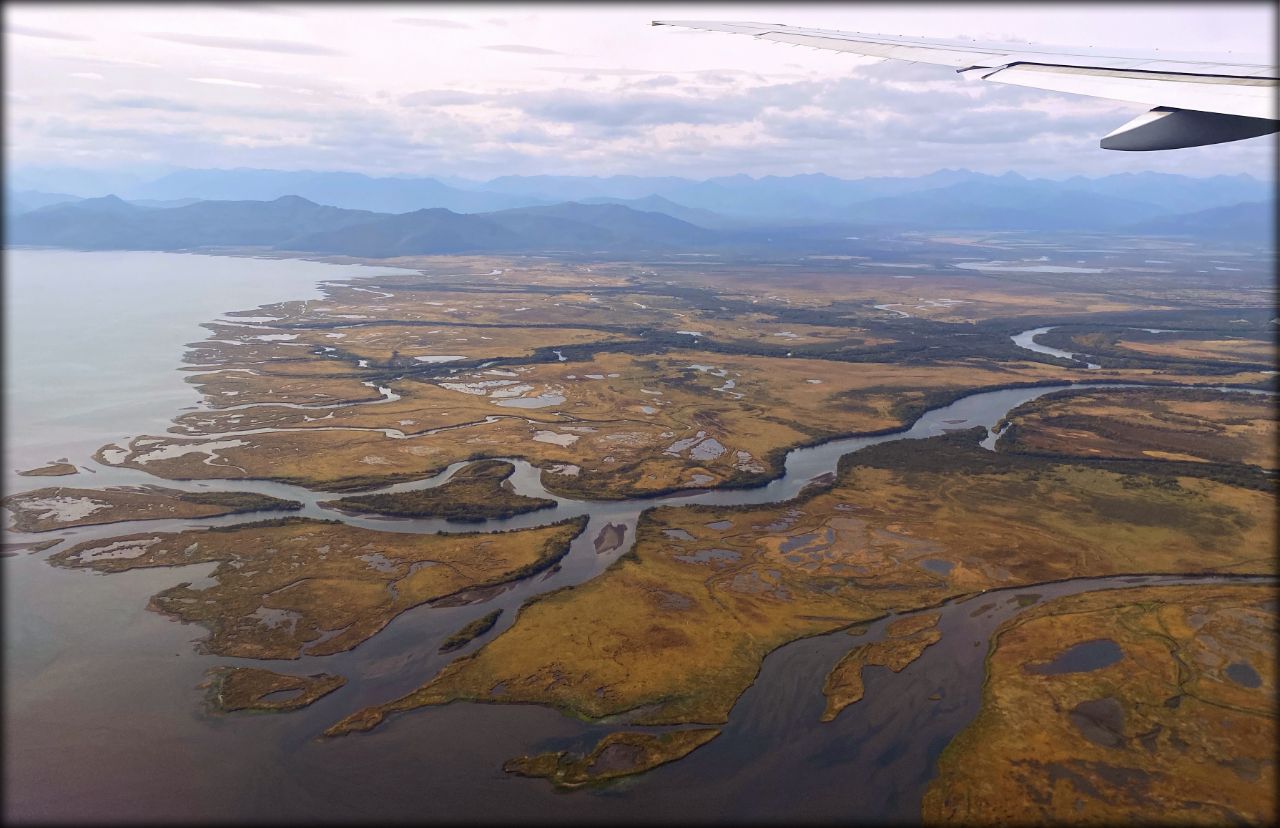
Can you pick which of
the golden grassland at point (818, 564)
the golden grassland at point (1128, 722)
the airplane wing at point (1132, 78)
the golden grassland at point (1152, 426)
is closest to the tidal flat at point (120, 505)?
the golden grassland at point (818, 564)

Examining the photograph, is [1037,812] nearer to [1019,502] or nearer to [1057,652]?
[1057,652]

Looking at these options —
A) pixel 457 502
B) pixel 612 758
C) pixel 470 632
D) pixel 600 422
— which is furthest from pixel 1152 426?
pixel 470 632

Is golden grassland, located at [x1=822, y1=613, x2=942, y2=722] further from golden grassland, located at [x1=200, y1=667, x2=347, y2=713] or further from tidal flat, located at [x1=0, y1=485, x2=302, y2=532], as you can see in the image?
tidal flat, located at [x1=0, y1=485, x2=302, y2=532]

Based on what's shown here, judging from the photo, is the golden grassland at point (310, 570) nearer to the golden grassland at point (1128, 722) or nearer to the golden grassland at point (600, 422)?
the golden grassland at point (600, 422)

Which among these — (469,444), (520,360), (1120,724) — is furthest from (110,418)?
(1120,724)

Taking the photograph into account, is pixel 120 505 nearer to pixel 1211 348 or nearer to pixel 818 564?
pixel 818 564

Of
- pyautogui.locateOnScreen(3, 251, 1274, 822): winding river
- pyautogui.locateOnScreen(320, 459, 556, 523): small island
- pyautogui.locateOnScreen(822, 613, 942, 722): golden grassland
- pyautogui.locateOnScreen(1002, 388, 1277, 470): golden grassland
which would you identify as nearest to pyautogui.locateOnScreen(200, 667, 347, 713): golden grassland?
pyautogui.locateOnScreen(3, 251, 1274, 822): winding river
